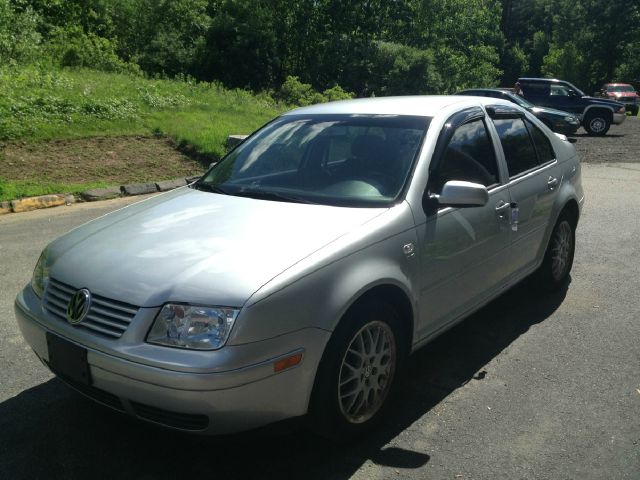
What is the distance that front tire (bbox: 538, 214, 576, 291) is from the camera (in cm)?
519

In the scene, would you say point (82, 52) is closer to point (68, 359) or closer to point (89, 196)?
point (89, 196)

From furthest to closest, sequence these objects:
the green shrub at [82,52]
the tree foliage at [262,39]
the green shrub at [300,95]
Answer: the tree foliage at [262,39] → the green shrub at [300,95] → the green shrub at [82,52]

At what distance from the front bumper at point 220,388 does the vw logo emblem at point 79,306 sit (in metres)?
0.17

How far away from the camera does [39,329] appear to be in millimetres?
3068

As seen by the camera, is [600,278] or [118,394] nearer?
[118,394]

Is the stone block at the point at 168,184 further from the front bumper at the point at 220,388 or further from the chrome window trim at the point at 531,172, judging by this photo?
the front bumper at the point at 220,388

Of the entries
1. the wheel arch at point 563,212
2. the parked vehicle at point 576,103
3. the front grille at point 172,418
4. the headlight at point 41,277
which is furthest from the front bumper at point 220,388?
the parked vehicle at point 576,103

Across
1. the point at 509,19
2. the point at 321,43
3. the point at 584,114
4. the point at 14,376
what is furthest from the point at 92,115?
the point at 509,19

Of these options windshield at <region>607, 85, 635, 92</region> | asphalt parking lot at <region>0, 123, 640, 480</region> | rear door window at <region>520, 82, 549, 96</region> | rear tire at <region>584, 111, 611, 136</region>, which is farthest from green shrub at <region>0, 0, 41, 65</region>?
windshield at <region>607, 85, 635, 92</region>

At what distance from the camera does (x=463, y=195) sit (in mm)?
3449

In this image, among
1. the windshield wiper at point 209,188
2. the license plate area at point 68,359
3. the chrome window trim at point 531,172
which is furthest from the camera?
the chrome window trim at point 531,172

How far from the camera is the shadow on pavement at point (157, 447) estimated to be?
2.95 metres

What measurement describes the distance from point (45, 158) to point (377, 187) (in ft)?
30.4

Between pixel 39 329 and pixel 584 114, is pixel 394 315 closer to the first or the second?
pixel 39 329
